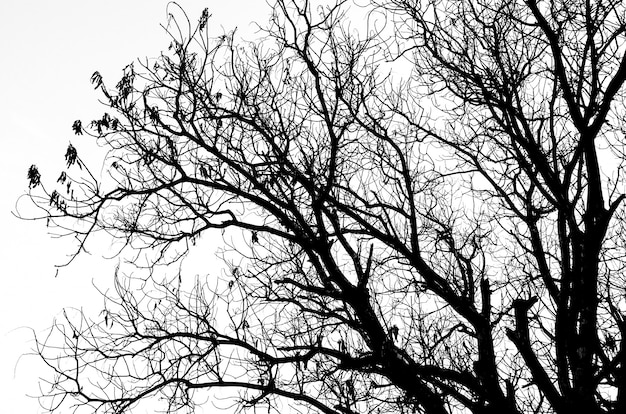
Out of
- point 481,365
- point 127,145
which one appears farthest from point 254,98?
point 481,365

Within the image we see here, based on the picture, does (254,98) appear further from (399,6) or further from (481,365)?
(481,365)

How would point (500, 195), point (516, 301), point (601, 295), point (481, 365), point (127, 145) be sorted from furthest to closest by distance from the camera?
point (500, 195), point (601, 295), point (127, 145), point (481, 365), point (516, 301)

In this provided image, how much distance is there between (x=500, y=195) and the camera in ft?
28.5

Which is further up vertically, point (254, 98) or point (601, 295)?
point (254, 98)

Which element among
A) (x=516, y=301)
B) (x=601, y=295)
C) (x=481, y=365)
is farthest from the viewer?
(x=601, y=295)

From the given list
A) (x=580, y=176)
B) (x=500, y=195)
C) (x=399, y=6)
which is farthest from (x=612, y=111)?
(x=399, y=6)

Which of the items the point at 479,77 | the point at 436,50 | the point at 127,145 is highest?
the point at 436,50

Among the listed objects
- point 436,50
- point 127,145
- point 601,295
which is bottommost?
point 601,295

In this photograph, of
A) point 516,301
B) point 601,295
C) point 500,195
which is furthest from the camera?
point 500,195

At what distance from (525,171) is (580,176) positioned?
783mm

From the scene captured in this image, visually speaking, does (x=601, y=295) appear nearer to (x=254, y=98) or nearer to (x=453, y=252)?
(x=453, y=252)

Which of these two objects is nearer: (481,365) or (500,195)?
(481,365)

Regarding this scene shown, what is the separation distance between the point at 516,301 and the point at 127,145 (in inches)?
173

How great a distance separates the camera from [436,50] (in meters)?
7.93
